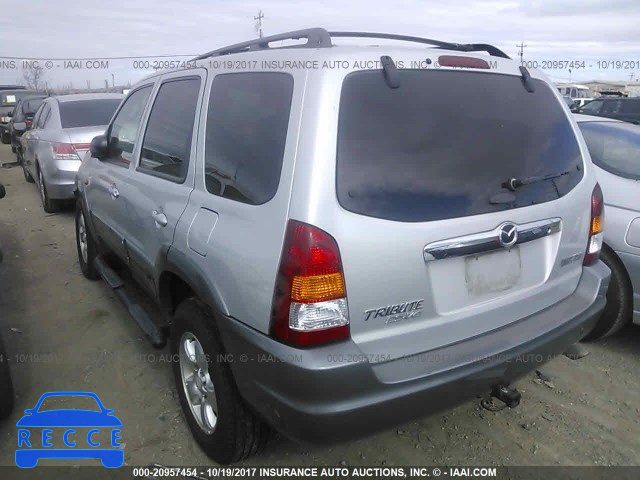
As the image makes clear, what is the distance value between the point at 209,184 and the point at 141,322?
133 centimetres

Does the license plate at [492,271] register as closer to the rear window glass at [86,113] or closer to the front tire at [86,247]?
the front tire at [86,247]

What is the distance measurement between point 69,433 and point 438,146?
2448mm

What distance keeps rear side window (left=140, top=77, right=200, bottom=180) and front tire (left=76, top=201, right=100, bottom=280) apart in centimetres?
178

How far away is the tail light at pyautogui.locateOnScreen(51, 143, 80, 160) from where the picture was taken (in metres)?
6.82

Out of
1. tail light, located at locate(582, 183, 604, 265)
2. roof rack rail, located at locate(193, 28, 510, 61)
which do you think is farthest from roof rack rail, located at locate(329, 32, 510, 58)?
tail light, located at locate(582, 183, 604, 265)

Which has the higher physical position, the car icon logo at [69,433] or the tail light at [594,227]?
the tail light at [594,227]

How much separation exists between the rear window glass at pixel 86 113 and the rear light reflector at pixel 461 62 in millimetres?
6282

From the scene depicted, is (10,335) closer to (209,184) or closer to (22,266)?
(22,266)

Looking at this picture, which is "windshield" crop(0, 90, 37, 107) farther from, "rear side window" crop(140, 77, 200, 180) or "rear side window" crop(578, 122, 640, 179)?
"rear side window" crop(578, 122, 640, 179)

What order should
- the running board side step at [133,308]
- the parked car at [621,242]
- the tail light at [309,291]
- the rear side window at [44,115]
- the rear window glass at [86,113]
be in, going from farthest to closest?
the rear side window at [44,115], the rear window glass at [86,113], the parked car at [621,242], the running board side step at [133,308], the tail light at [309,291]

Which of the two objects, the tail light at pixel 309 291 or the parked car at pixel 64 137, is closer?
the tail light at pixel 309 291

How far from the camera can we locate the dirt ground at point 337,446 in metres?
2.56

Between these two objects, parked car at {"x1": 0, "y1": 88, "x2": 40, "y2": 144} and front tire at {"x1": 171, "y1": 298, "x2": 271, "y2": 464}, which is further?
parked car at {"x1": 0, "y1": 88, "x2": 40, "y2": 144}

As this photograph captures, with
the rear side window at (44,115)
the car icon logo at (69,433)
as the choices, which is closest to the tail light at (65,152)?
the rear side window at (44,115)
